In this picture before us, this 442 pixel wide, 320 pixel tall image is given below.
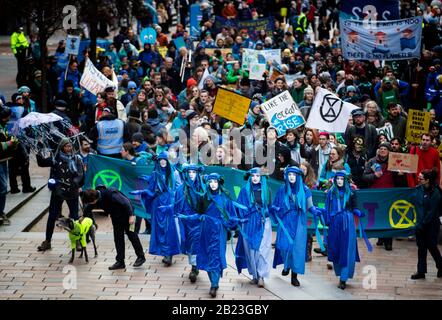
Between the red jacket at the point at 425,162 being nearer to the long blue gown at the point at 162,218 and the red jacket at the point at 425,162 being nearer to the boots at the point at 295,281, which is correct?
the boots at the point at 295,281

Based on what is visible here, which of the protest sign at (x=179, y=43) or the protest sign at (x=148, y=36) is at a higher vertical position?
the protest sign at (x=148, y=36)

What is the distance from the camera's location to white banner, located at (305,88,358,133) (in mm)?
18047

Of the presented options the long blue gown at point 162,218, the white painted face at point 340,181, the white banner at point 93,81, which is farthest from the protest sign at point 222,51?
the white painted face at point 340,181

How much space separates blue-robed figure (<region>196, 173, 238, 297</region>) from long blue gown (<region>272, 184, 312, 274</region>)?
648 millimetres

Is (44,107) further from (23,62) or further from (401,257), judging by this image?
(401,257)

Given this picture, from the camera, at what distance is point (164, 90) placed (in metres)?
22.4

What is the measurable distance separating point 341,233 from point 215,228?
172 cm

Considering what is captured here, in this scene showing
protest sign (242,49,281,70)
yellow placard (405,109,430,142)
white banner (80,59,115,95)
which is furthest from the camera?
protest sign (242,49,281,70)

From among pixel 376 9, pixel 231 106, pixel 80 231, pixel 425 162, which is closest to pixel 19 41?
pixel 376 9

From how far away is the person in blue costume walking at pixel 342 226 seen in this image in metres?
14.7

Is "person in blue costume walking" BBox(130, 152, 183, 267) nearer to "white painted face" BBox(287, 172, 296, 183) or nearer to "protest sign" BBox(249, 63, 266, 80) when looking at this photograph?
"white painted face" BBox(287, 172, 296, 183)

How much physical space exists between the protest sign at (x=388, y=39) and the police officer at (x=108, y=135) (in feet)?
19.6

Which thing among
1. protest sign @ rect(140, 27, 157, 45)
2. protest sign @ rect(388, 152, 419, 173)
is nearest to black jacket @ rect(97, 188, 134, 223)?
protest sign @ rect(388, 152, 419, 173)

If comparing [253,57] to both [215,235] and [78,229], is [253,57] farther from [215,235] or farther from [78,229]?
[215,235]
